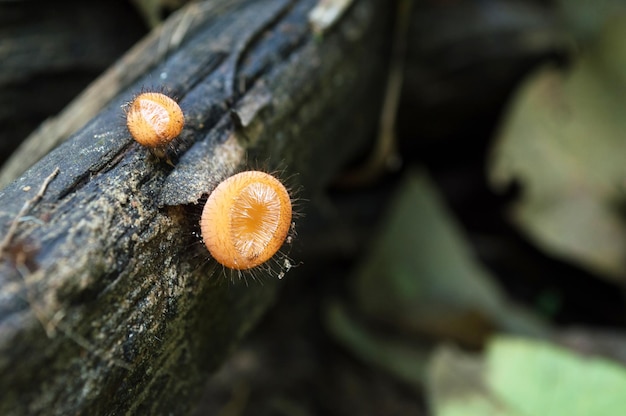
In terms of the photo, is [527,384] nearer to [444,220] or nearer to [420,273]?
[420,273]

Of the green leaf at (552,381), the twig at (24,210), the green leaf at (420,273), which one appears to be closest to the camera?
the twig at (24,210)

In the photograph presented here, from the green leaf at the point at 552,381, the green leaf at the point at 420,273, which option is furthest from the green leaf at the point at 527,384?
the green leaf at the point at 420,273

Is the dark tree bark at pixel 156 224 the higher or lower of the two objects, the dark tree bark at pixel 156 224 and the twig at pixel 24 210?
the lower

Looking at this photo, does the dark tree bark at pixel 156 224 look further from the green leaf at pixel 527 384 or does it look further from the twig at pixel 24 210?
the green leaf at pixel 527 384

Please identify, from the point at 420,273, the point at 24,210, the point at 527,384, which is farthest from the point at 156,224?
the point at 420,273

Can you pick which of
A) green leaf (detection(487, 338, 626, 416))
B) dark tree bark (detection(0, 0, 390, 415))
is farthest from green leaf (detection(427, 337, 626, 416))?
dark tree bark (detection(0, 0, 390, 415))

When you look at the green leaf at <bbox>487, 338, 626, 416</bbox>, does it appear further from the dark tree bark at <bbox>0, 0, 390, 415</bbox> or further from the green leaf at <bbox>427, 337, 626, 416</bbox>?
the dark tree bark at <bbox>0, 0, 390, 415</bbox>

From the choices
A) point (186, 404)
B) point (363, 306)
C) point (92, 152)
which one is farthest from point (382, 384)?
point (92, 152)
